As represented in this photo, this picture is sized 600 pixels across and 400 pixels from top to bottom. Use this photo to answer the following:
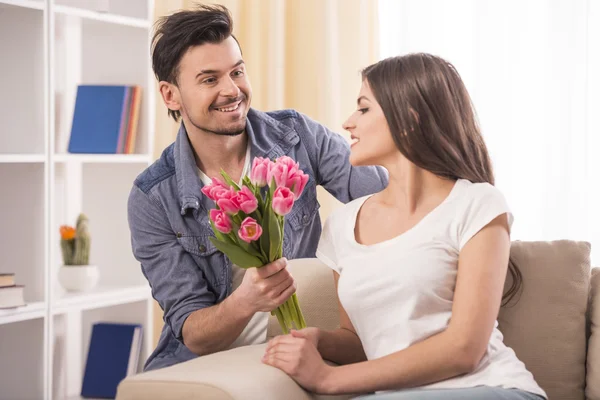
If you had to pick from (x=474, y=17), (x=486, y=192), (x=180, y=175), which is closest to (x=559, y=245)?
(x=486, y=192)

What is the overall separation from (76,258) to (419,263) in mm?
1756

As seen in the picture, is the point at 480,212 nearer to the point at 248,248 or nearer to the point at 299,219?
the point at 248,248

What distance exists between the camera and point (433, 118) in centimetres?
169

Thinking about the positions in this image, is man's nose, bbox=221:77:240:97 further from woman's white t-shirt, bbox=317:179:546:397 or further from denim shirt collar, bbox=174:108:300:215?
woman's white t-shirt, bbox=317:179:546:397

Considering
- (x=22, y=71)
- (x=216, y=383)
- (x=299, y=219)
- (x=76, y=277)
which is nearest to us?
(x=216, y=383)

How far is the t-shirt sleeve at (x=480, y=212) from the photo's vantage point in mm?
1576

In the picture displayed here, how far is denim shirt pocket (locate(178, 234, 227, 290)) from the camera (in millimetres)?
2143

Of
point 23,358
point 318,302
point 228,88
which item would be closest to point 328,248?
point 318,302

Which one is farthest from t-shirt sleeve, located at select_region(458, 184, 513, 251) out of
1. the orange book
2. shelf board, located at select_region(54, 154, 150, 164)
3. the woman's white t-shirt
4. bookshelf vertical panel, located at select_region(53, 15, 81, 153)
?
bookshelf vertical panel, located at select_region(53, 15, 81, 153)

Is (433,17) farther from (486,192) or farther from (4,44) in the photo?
(486,192)

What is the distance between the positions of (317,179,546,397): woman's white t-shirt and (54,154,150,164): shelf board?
1541 millimetres

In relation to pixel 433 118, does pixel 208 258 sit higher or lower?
lower

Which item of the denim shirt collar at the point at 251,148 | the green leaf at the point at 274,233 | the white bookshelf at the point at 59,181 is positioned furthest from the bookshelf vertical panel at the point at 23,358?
the green leaf at the point at 274,233

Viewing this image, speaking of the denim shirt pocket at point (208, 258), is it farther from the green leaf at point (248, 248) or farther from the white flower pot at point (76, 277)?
the white flower pot at point (76, 277)
